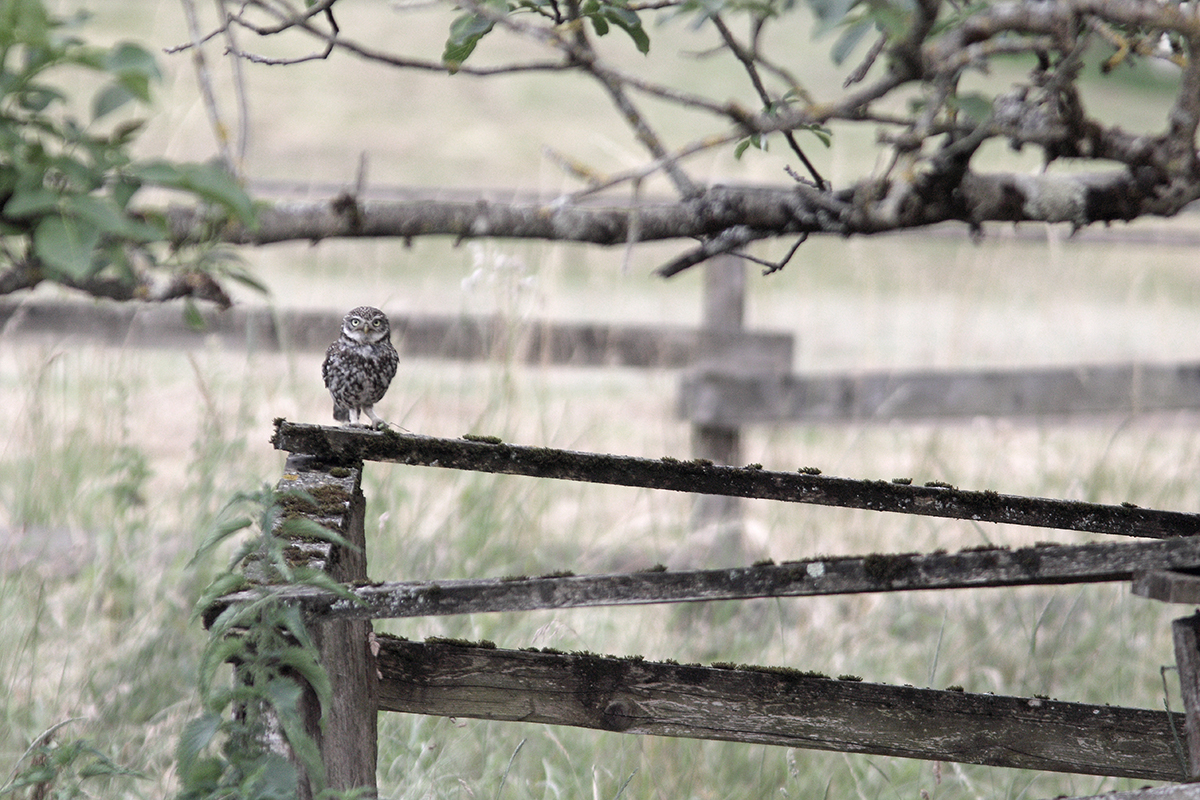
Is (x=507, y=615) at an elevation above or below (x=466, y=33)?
below

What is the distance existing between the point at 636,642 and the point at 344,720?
5.87ft

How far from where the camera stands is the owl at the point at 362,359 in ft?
6.42

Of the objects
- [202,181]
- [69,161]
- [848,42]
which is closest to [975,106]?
[848,42]

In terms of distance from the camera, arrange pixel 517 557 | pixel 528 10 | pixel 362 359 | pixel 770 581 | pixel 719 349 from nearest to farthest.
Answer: pixel 770 581 < pixel 528 10 < pixel 362 359 < pixel 517 557 < pixel 719 349

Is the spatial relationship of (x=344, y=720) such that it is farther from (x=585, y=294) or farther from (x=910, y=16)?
(x=585, y=294)

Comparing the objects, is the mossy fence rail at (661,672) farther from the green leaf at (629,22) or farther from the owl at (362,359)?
the green leaf at (629,22)

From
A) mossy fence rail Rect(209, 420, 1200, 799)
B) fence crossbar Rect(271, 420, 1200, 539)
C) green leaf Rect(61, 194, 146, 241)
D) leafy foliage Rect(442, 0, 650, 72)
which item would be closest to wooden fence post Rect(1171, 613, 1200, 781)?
mossy fence rail Rect(209, 420, 1200, 799)

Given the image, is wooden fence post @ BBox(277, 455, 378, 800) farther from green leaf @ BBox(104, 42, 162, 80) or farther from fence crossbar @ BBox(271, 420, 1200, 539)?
green leaf @ BBox(104, 42, 162, 80)

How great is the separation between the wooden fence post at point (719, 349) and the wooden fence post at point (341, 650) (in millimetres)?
2803

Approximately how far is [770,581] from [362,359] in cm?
100

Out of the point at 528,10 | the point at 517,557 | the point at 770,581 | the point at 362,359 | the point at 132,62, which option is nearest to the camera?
the point at 132,62

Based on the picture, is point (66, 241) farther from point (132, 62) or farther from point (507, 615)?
point (507, 615)

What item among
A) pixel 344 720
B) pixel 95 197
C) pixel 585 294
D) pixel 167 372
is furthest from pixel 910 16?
pixel 585 294

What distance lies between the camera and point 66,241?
3.13 feet
